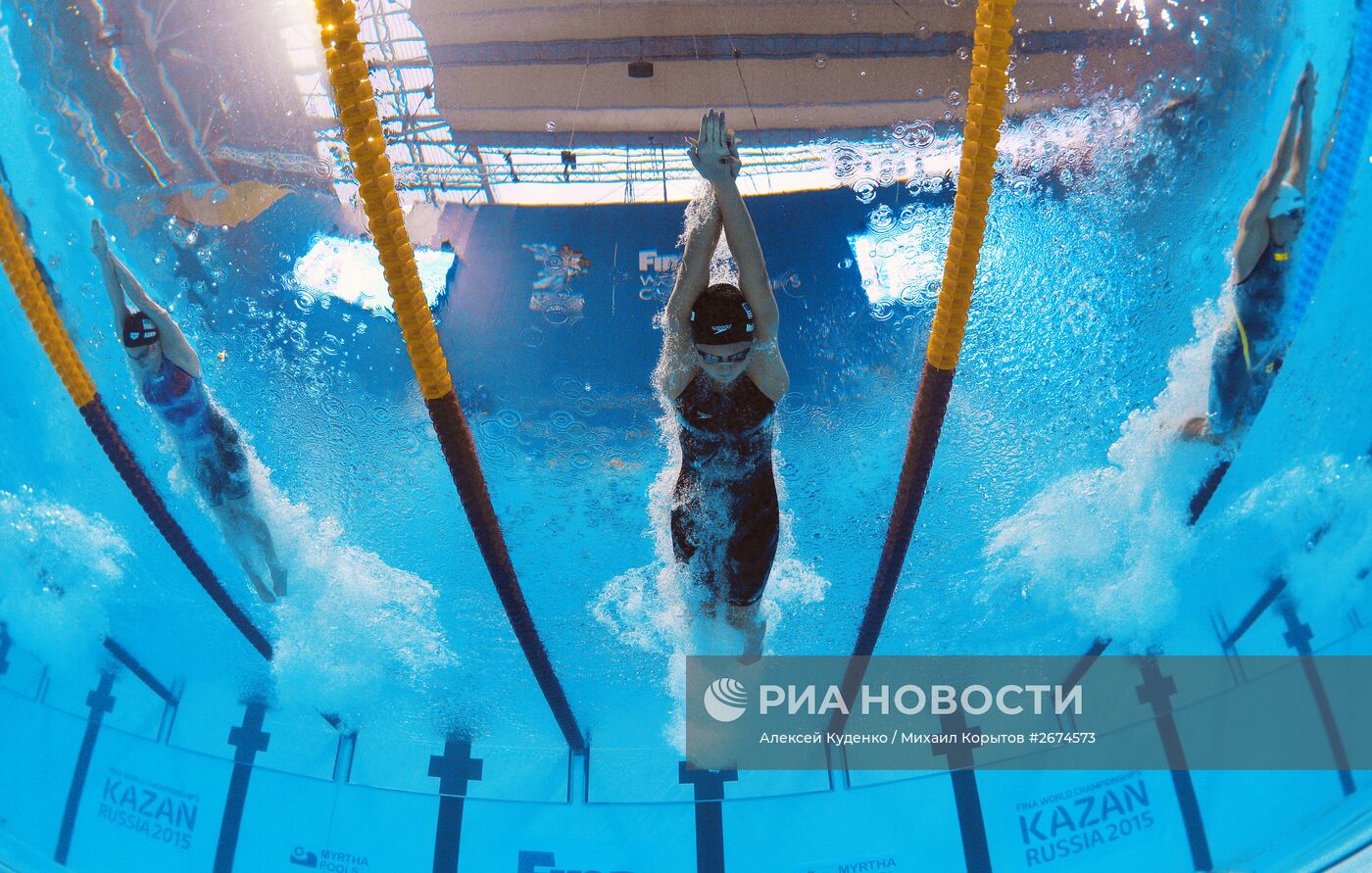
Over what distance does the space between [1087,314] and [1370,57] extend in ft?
2.33

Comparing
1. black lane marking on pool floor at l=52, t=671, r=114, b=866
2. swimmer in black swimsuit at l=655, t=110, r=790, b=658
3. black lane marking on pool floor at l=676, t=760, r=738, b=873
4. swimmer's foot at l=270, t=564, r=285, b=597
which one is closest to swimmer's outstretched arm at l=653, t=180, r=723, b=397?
→ swimmer in black swimsuit at l=655, t=110, r=790, b=658

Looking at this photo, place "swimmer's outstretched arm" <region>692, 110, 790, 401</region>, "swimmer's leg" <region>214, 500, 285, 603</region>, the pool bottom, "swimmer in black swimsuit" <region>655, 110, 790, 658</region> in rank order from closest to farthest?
"swimmer's outstretched arm" <region>692, 110, 790, 401</region>
"swimmer in black swimsuit" <region>655, 110, 790, 658</region>
"swimmer's leg" <region>214, 500, 285, 603</region>
the pool bottom

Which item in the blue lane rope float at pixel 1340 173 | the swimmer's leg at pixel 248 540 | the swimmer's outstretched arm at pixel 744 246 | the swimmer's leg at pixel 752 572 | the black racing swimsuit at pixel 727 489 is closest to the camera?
the swimmer's outstretched arm at pixel 744 246

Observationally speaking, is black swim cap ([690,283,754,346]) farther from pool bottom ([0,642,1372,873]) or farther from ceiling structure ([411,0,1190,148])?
pool bottom ([0,642,1372,873])

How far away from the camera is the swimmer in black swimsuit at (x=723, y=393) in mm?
1654

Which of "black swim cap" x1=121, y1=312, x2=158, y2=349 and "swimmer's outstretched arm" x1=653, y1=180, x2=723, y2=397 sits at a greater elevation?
"black swim cap" x1=121, y1=312, x2=158, y2=349

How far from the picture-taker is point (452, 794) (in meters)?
2.95

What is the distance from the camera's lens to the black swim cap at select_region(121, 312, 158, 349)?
80.8 inches

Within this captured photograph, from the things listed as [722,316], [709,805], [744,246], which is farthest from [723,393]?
[709,805]

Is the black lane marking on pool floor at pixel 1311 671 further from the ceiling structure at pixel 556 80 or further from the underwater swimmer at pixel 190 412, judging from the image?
the underwater swimmer at pixel 190 412

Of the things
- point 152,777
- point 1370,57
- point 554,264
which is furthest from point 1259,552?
point 152,777

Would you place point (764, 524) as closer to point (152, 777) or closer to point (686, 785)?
point (686, 785)

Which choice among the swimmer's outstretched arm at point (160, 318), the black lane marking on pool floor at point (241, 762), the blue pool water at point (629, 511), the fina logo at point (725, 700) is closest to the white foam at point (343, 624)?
the blue pool water at point (629, 511)

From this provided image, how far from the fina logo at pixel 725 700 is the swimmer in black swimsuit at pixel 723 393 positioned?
0.63 feet
